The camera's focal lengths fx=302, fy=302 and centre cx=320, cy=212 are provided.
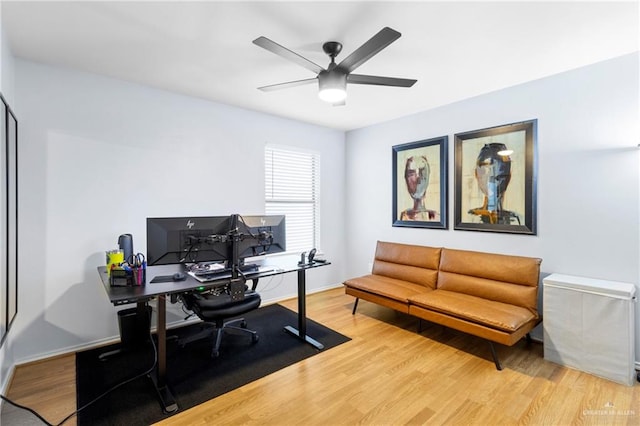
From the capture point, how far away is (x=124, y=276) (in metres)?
2.19

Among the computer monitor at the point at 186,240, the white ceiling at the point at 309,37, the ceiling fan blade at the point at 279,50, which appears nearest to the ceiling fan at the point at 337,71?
the ceiling fan blade at the point at 279,50

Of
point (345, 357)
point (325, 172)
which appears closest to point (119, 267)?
point (345, 357)

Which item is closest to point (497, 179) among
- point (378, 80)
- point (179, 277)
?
point (378, 80)

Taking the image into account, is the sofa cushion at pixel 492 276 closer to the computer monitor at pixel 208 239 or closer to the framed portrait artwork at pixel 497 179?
the framed portrait artwork at pixel 497 179

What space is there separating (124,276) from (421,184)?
3398 millimetres

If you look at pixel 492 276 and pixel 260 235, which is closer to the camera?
pixel 260 235

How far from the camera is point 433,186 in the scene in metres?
3.86

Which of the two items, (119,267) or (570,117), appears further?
(570,117)

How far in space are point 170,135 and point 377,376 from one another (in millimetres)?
3141

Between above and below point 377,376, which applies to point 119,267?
above

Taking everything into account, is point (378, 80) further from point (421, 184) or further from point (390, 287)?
point (390, 287)

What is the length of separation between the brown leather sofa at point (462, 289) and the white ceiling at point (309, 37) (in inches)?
72.3

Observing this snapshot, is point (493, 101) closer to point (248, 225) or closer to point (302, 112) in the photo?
point (302, 112)

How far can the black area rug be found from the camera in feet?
6.61
